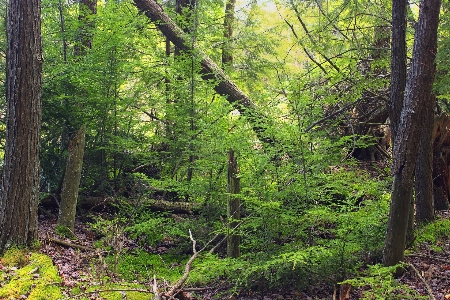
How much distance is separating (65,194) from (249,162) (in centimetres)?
357

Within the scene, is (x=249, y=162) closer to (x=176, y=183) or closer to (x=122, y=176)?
(x=176, y=183)

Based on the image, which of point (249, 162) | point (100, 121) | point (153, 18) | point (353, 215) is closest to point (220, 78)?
point (153, 18)

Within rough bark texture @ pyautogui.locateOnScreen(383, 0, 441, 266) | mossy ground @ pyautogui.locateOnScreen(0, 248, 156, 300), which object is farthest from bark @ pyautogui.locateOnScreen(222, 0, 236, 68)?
mossy ground @ pyautogui.locateOnScreen(0, 248, 156, 300)

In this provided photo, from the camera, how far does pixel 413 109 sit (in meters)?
5.11

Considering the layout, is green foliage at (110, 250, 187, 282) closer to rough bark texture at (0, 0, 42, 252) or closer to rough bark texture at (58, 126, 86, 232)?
rough bark texture at (58, 126, 86, 232)

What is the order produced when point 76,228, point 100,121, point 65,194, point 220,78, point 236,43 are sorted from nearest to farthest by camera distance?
point 65,194, point 76,228, point 100,121, point 220,78, point 236,43

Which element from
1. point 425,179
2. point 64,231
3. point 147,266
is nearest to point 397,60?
point 425,179

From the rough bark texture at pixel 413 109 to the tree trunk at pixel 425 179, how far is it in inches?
95.8

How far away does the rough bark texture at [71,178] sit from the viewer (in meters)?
7.04

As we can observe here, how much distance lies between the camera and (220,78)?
31.8 ft

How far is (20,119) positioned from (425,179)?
7.33 m

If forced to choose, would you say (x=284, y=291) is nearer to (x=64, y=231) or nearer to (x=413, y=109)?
(x=413, y=109)

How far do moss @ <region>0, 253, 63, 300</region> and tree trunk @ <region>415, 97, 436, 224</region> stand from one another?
6679mm

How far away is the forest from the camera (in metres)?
5.29
